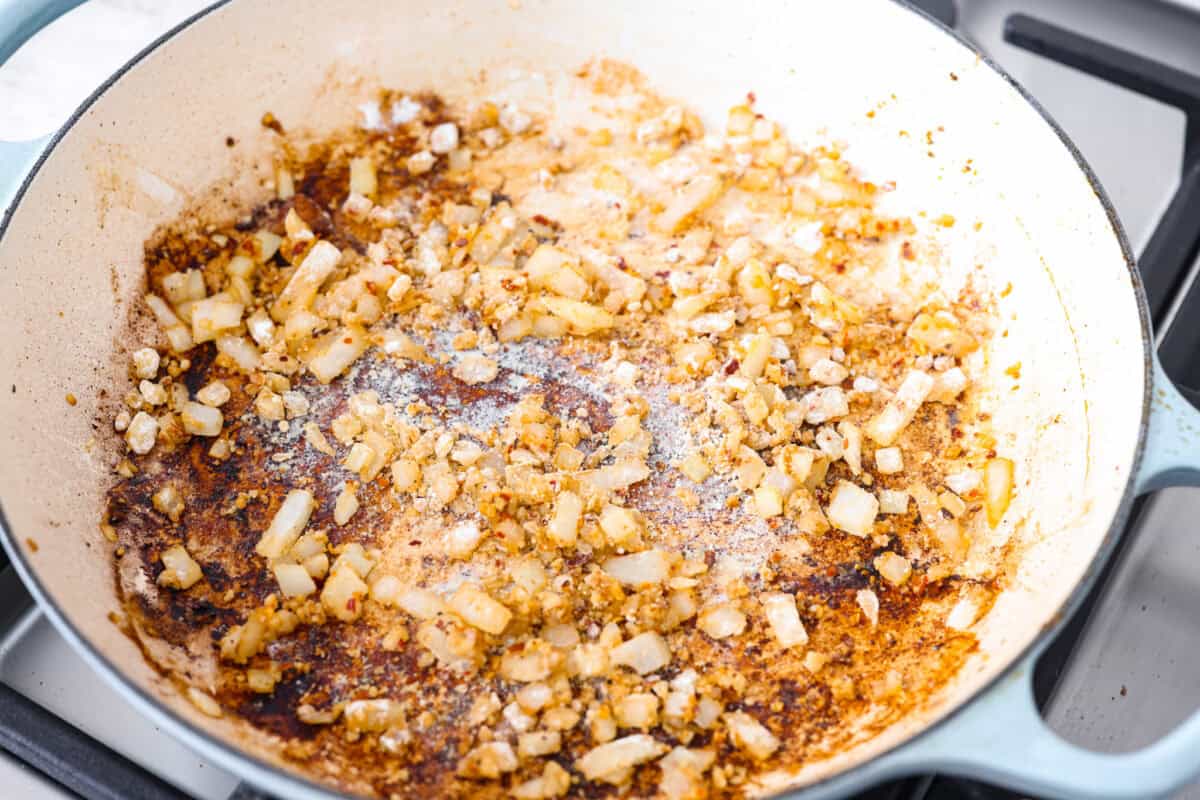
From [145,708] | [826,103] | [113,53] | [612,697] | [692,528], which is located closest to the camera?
[145,708]

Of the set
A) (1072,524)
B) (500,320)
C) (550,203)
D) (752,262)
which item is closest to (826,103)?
(752,262)

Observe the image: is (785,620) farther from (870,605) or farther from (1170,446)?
(1170,446)

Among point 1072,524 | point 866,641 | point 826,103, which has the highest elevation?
point 826,103

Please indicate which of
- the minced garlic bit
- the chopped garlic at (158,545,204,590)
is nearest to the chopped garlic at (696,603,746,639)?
the minced garlic bit

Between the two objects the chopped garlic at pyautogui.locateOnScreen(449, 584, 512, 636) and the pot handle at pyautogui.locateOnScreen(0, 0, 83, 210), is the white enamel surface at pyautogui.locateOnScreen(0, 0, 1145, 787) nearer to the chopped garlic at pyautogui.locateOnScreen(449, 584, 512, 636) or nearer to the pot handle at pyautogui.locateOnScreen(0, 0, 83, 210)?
the pot handle at pyautogui.locateOnScreen(0, 0, 83, 210)

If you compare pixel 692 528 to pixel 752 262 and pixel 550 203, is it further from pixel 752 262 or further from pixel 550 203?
pixel 550 203

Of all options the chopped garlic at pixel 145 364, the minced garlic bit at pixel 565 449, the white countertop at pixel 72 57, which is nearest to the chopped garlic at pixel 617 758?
the minced garlic bit at pixel 565 449
